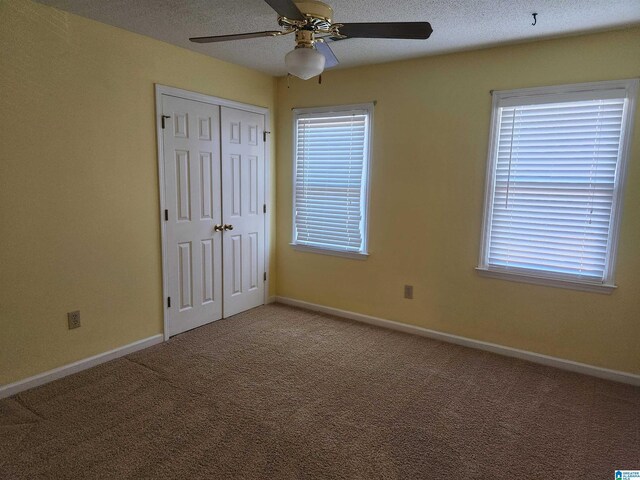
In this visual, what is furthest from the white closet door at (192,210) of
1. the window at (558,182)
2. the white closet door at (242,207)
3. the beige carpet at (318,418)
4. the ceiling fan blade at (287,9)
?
the window at (558,182)

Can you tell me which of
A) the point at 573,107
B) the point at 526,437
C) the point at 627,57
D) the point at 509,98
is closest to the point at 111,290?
the point at 526,437

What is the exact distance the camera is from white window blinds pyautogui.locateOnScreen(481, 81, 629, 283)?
278 cm

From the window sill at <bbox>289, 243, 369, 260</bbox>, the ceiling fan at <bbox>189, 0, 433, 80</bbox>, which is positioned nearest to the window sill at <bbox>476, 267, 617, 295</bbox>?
the window sill at <bbox>289, 243, 369, 260</bbox>

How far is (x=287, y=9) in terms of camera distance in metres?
1.78

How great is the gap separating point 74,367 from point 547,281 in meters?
3.52

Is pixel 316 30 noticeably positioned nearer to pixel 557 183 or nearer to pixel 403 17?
pixel 403 17

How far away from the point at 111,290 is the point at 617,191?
370 centimetres

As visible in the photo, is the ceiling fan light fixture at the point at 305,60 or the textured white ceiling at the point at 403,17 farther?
the textured white ceiling at the point at 403,17

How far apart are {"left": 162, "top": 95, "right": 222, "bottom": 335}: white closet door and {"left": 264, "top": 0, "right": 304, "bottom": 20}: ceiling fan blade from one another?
5.87 ft

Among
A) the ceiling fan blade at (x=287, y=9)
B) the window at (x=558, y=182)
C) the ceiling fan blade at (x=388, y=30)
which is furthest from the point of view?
the window at (x=558, y=182)

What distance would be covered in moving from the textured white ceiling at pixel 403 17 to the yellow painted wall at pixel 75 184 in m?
0.24

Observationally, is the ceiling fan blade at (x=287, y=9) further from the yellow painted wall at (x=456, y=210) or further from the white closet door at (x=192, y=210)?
the white closet door at (x=192, y=210)

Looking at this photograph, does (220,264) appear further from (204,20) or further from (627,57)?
(627,57)

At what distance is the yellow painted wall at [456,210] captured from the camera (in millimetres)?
2814
